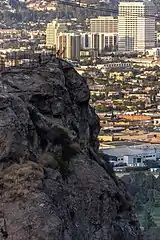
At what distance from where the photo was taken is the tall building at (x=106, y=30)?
9069 cm

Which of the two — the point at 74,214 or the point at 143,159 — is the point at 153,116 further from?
the point at 74,214

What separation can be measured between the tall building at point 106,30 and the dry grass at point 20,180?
274 feet

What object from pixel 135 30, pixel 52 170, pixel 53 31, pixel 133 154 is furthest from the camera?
pixel 135 30

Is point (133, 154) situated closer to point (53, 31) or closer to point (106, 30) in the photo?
point (53, 31)

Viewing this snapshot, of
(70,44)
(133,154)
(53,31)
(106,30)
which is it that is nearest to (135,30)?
(106,30)

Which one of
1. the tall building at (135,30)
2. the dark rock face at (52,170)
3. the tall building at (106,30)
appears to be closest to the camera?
the dark rock face at (52,170)

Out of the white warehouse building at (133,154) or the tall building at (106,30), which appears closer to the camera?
the white warehouse building at (133,154)

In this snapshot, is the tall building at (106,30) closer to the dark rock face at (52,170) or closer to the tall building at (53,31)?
the tall building at (53,31)

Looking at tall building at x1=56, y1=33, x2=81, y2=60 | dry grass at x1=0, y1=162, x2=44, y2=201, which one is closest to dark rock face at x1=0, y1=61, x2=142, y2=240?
dry grass at x1=0, y1=162, x2=44, y2=201

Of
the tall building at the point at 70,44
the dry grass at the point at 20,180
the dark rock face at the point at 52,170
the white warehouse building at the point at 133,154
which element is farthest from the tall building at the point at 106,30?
→ the dry grass at the point at 20,180

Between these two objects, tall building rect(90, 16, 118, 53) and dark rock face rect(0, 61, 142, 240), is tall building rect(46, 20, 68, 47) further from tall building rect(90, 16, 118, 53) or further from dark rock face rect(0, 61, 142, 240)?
dark rock face rect(0, 61, 142, 240)

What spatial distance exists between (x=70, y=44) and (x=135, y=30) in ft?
54.3

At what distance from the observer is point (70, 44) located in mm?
78125

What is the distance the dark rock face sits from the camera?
5406 millimetres
